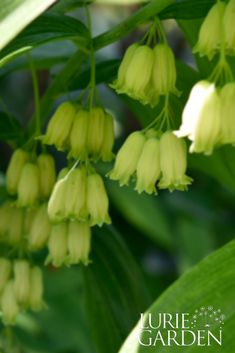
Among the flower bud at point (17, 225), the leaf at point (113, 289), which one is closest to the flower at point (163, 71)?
the flower bud at point (17, 225)

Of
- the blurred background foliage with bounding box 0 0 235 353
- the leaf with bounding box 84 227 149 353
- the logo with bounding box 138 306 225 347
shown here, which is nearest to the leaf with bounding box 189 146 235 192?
the blurred background foliage with bounding box 0 0 235 353

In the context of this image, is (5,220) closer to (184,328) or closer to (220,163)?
(220,163)

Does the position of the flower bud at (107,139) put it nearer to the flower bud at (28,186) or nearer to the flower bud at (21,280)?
the flower bud at (28,186)

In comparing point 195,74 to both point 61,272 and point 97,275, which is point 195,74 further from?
point 61,272

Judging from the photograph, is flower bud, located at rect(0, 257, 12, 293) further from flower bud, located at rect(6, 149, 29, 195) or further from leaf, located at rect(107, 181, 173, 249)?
leaf, located at rect(107, 181, 173, 249)

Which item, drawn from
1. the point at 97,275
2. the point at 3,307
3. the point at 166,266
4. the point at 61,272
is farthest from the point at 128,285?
the point at 166,266

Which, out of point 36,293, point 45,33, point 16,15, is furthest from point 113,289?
point 16,15
